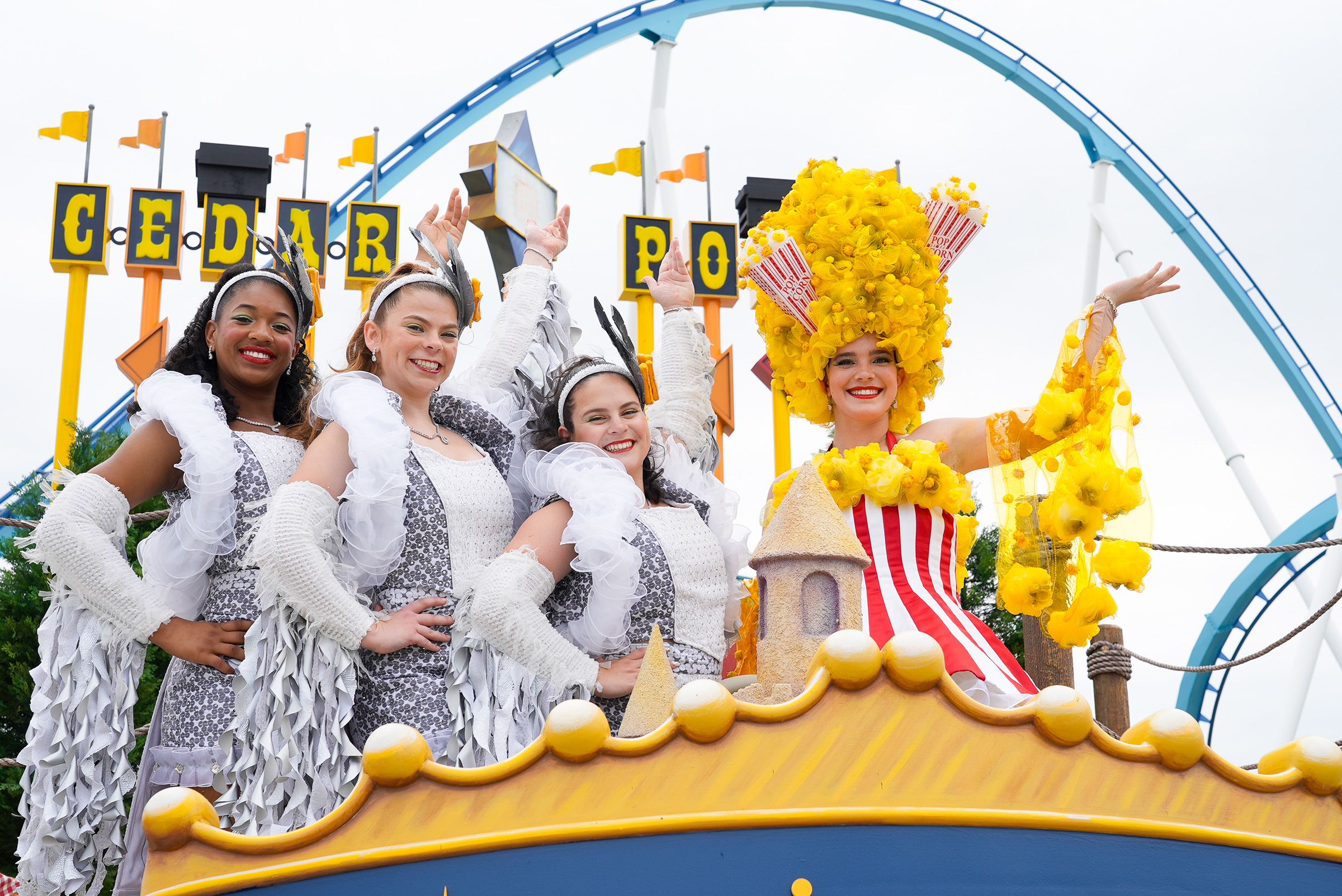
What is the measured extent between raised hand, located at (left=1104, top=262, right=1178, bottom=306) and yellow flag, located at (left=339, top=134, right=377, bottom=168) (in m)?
8.80

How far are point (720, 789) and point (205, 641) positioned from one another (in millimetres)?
1306

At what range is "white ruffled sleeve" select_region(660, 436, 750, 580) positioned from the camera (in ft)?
9.51

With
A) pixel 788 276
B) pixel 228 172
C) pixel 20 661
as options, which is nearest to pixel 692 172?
pixel 228 172

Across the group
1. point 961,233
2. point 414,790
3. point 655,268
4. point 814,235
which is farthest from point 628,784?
point 655,268

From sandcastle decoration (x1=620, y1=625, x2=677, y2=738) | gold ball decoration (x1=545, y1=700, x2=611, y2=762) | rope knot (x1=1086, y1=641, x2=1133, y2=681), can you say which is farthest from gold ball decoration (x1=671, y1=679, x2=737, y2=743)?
rope knot (x1=1086, y1=641, x2=1133, y2=681)

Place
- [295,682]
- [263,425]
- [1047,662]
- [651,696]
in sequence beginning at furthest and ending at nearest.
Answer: [1047,662], [263,425], [295,682], [651,696]

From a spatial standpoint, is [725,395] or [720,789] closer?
[720,789]

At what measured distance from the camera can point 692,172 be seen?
9820 mm

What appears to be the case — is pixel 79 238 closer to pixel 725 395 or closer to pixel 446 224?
pixel 725 395

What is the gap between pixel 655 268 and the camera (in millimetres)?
9375

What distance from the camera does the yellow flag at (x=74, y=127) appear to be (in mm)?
10266

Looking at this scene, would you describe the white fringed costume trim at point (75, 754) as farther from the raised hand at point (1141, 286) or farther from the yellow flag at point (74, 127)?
the yellow flag at point (74, 127)

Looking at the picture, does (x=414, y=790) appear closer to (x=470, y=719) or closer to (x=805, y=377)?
(x=470, y=719)

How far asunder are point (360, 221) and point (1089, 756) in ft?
29.8
